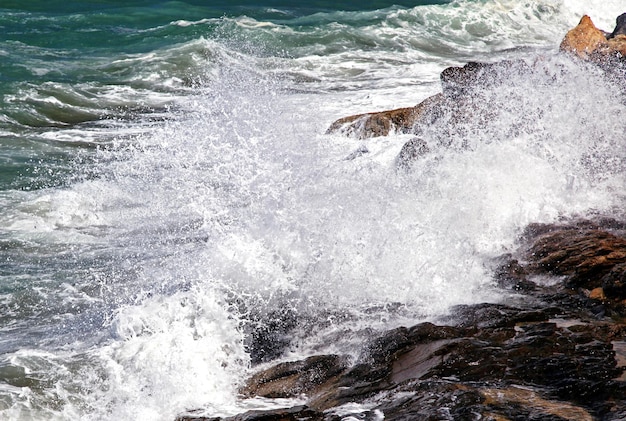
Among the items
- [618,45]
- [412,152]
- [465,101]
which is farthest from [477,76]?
[618,45]

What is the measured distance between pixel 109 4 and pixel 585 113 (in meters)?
16.1

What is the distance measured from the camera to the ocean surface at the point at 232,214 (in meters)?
5.61

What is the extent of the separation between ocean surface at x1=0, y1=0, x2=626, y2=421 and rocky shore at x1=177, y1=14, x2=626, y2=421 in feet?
0.79

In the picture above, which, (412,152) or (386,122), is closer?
(412,152)

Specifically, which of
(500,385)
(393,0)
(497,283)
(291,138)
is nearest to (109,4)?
(393,0)

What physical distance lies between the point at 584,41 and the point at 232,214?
198 inches

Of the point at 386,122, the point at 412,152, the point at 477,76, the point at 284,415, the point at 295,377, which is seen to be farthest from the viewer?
the point at 386,122

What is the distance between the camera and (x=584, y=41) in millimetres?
10547

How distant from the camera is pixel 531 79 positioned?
357 inches

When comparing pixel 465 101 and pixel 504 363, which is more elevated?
pixel 465 101

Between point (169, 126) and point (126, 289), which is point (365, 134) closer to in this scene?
point (169, 126)

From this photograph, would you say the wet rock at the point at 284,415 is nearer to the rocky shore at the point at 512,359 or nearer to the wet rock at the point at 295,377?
the rocky shore at the point at 512,359

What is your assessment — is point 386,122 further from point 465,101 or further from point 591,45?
point 591,45

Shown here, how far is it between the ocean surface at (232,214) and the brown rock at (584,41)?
0.83 meters
